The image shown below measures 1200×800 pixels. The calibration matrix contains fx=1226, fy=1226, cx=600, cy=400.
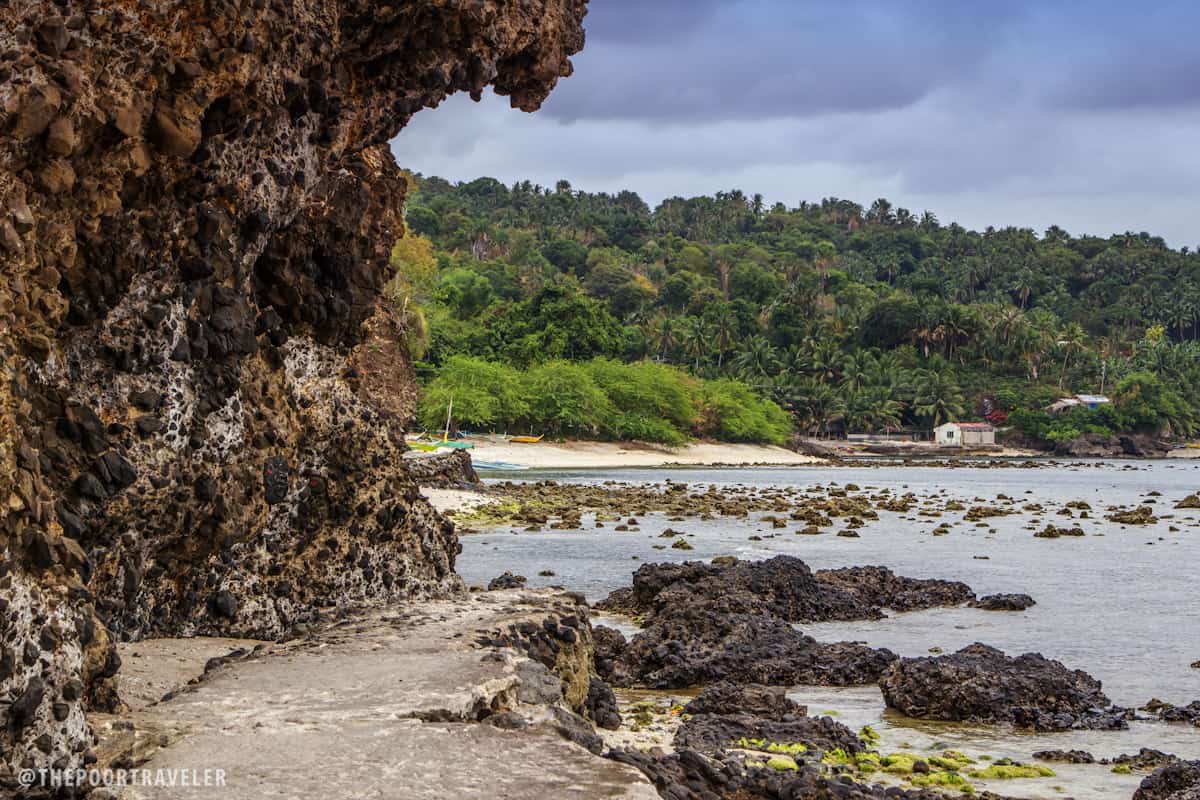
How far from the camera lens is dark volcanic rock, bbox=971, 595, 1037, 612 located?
2022 cm

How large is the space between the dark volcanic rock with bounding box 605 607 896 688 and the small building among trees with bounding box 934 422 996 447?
113 meters

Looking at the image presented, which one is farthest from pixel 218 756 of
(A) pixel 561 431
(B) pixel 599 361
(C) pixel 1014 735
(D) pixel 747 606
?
(B) pixel 599 361

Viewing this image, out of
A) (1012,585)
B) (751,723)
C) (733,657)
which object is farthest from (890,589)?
(751,723)

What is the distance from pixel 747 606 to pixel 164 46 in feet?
38.3

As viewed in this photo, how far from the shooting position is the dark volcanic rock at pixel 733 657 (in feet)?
42.7

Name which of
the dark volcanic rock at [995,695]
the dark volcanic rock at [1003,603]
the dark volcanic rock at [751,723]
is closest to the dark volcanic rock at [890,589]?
the dark volcanic rock at [1003,603]

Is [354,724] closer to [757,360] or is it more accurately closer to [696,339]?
[757,360]

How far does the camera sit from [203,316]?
306 inches

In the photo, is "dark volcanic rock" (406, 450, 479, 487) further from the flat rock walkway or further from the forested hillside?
the flat rock walkway

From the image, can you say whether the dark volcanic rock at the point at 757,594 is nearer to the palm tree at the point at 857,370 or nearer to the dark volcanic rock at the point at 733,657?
the dark volcanic rock at the point at 733,657

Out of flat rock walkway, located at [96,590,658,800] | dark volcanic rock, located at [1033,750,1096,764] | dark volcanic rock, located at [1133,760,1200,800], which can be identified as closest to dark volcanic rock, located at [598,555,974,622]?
dark volcanic rock, located at [1033,750,1096,764]

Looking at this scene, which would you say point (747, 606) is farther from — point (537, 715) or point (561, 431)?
point (561, 431)

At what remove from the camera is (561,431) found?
3516 inches

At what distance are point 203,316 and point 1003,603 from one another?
16.0 meters
